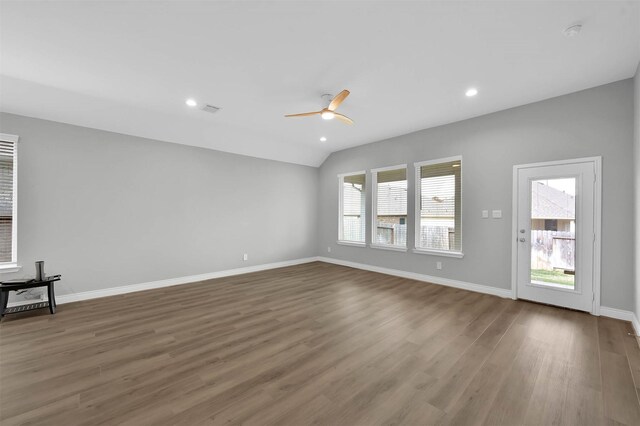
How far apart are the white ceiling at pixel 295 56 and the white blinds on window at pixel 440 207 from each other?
1.05 meters

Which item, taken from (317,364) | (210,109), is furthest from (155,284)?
(317,364)

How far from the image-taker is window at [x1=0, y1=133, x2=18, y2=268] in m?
3.53

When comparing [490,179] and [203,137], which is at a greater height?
[203,137]

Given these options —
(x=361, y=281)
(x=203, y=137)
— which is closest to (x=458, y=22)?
(x=361, y=281)

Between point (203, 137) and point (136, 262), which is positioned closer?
point (136, 262)

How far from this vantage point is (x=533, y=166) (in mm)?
3848

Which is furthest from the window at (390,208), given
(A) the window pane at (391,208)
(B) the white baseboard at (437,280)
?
(B) the white baseboard at (437,280)

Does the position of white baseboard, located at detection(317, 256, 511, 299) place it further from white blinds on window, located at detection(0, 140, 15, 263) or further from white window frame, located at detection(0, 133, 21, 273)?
white blinds on window, located at detection(0, 140, 15, 263)

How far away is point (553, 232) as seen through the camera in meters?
3.68

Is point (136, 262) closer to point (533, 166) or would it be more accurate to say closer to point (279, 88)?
point (279, 88)

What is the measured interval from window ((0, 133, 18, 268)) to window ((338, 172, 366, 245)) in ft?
19.1

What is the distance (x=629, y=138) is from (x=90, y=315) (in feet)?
23.7

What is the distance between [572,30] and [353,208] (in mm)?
4862

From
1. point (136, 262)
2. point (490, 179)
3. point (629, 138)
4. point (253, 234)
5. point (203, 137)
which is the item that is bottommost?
point (136, 262)
